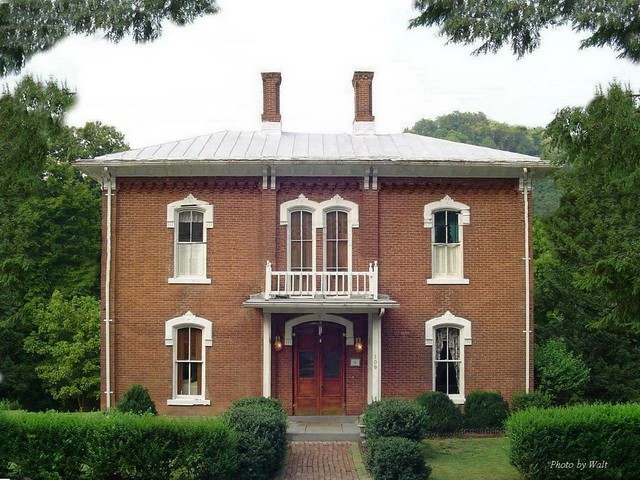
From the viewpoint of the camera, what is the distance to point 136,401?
1938cm

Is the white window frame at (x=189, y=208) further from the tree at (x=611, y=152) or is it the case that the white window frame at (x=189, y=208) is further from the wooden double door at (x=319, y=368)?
the tree at (x=611, y=152)

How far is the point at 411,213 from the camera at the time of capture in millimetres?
21219

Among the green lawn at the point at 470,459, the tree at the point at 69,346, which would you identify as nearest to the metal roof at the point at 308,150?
the green lawn at the point at 470,459

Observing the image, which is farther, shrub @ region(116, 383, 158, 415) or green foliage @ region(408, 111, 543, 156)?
green foliage @ region(408, 111, 543, 156)

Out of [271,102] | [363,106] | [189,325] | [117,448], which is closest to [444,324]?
[189,325]

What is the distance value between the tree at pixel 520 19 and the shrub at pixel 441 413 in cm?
1053

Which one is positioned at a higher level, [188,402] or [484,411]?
[188,402]

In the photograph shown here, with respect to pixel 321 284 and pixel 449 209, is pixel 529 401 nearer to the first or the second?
pixel 449 209

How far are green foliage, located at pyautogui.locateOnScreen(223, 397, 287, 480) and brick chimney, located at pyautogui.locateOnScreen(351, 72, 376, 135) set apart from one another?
36.2ft

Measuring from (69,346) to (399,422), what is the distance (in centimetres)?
1585

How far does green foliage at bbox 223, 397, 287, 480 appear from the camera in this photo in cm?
1412

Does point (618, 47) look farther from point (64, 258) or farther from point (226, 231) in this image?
point (64, 258)

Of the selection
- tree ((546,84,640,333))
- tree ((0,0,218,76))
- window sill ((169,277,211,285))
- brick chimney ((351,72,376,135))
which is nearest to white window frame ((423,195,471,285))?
brick chimney ((351,72,376,135))

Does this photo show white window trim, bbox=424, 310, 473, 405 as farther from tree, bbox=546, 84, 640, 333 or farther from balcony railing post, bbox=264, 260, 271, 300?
tree, bbox=546, 84, 640, 333
